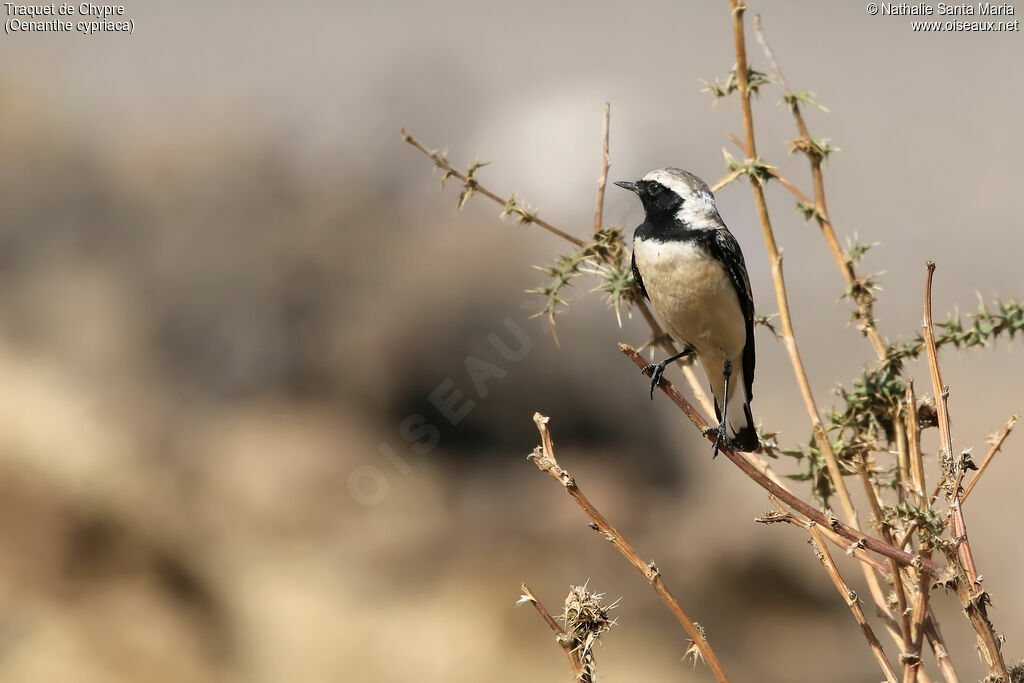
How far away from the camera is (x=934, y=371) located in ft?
6.01

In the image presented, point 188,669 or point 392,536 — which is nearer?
point 188,669

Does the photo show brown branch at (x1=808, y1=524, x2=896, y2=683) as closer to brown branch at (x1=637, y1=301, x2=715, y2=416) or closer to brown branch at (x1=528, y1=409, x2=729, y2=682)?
brown branch at (x1=528, y1=409, x2=729, y2=682)

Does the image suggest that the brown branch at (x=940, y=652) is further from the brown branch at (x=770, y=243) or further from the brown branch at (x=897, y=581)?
the brown branch at (x=770, y=243)

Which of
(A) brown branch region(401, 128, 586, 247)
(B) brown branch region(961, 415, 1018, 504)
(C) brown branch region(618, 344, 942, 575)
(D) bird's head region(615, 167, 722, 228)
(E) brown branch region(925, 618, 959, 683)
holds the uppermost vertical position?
(D) bird's head region(615, 167, 722, 228)

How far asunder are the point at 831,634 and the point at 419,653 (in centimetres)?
278

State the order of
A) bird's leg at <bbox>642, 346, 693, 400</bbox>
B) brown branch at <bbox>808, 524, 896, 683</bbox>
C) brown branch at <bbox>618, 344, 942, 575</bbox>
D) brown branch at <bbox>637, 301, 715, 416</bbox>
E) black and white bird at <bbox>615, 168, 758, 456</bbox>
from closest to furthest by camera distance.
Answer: brown branch at <bbox>618, 344, 942, 575</bbox> → brown branch at <bbox>808, 524, 896, 683</bbox> → brown branch at <bbox>637, 301, 715, 416</bbox> → bird's leg at <bbox>642, 346, 693, 400</bbox> → black and white bird at <bbox>615, 168, 758, 456</bbox>

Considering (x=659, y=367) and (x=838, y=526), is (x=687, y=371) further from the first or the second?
(x=838, y=526)

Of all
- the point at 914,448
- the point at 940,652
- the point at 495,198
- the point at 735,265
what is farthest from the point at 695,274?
the point at 940,652

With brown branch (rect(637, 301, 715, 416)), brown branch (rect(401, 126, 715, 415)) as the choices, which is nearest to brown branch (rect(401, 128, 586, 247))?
brown branch (rect(401, 126, 715, 415))

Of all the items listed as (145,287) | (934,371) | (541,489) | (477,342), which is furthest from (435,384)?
(934,371)

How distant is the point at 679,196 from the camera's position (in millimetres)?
3488

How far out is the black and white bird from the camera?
3.33m

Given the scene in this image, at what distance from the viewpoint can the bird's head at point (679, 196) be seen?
3449 mm

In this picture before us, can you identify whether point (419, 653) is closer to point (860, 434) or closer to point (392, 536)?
point (392, 536)
